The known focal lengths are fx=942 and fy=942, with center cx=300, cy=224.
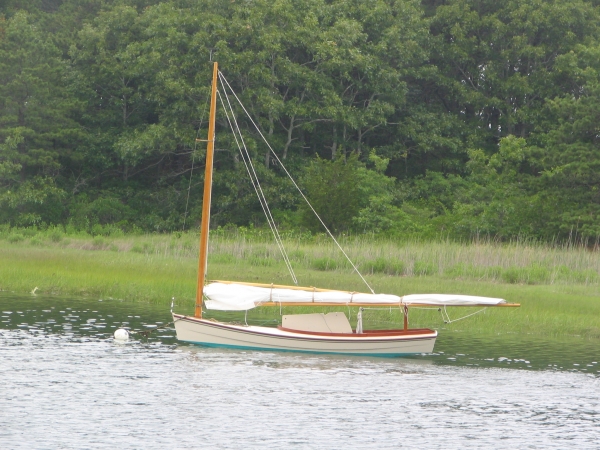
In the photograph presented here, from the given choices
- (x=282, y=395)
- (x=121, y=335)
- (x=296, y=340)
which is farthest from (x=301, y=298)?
(x=282, y=395)

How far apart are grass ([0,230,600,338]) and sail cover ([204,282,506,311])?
4.85 metres

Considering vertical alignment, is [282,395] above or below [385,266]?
below

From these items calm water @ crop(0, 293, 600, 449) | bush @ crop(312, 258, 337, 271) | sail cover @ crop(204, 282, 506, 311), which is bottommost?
calm water @ crop(0, 293, 600, 449)

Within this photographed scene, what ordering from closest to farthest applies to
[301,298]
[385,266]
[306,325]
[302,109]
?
1. [301,298]
2. [306,325]
3. [385,266]
4. [302,109]

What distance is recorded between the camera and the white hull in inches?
968

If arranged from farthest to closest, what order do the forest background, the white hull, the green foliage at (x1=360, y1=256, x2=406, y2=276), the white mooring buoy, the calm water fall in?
the forest background < the green foliage at (x1=360, y1=256, x2=406, y2=276) < the white mooring buoy < the white hull < the calm water

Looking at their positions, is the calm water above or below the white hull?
below

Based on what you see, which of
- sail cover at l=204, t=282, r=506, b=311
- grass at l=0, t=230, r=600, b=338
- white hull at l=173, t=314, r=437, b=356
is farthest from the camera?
grass at l=0, t=230, r=600, b=338

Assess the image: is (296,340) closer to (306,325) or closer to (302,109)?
(306,325)

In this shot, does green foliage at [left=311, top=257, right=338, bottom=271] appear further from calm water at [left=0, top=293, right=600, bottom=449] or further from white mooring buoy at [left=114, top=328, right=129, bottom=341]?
white mooring buoy at [left=114, top=328, right=129, bottom=341]

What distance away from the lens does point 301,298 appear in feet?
83.4

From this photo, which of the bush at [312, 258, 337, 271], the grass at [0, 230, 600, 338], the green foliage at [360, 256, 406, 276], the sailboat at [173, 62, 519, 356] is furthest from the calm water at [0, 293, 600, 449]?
the bush at [312, 258, 337, 271]

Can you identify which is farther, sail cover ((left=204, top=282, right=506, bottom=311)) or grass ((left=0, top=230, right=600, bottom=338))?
grass ((left=0, top=230, right=600, bottom=338))

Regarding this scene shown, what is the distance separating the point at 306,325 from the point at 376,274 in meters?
11.9
